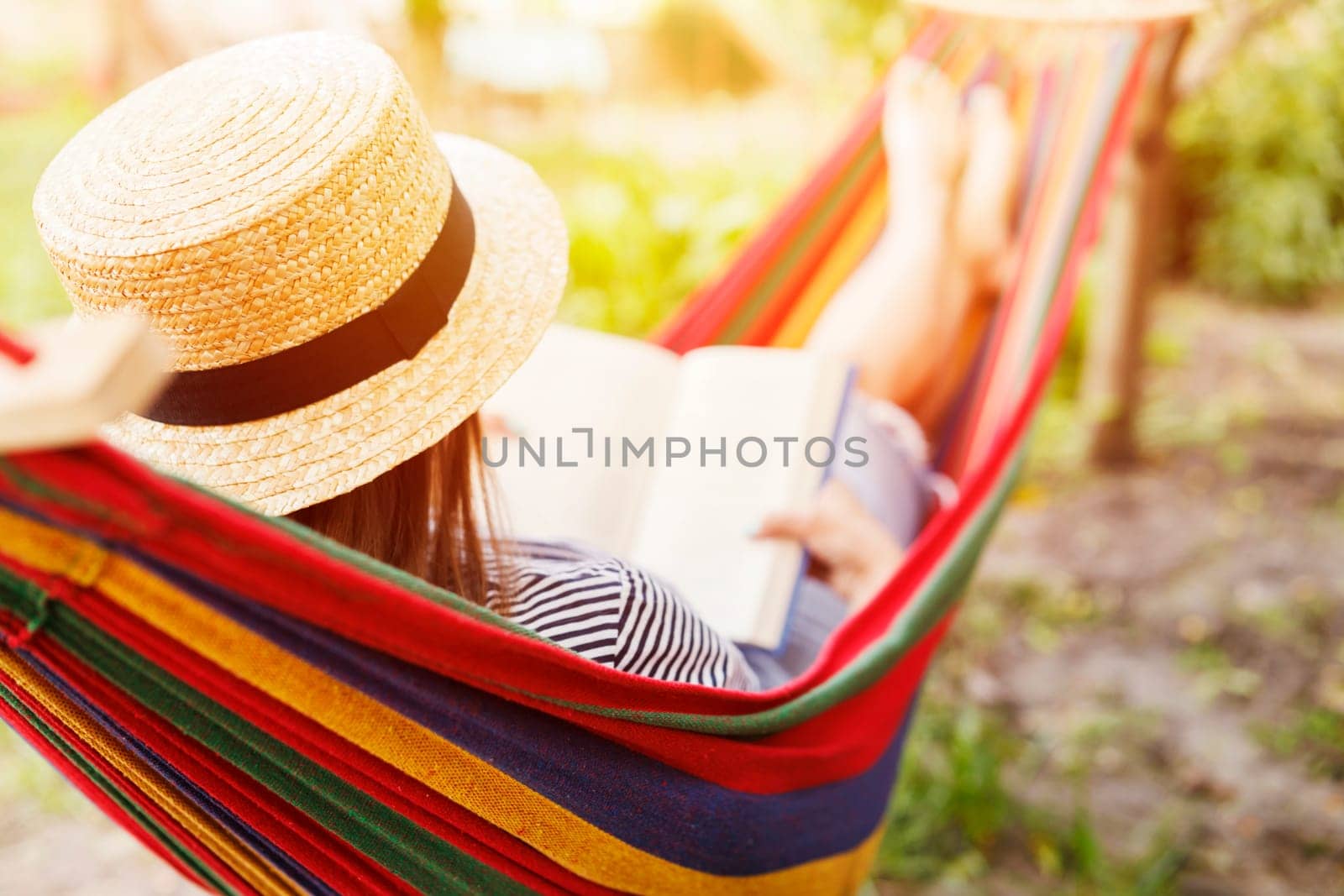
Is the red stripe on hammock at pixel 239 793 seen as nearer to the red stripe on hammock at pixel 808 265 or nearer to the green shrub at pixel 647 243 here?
the red stripe on hammock at pixel 808 265

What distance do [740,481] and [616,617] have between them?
0.51 meters

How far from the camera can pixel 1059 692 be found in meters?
1.98

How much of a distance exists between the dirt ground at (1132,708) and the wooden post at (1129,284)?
0.15 meters

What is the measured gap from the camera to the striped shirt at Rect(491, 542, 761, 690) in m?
0.86

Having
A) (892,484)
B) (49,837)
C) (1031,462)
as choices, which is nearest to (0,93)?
(49,837)

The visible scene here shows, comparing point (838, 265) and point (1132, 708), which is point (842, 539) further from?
point (1132, 708)

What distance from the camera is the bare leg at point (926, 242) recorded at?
1646 millimetres

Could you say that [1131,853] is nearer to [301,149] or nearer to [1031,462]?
[1031,462]

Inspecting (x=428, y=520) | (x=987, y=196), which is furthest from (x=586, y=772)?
(x=987, y=196)

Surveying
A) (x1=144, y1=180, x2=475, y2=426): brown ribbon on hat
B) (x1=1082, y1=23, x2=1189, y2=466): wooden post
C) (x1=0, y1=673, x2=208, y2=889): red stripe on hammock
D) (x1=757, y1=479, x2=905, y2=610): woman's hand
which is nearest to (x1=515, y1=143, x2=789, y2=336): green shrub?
(x1=1082, y1=23, x2=1189, y2=466): wooden post

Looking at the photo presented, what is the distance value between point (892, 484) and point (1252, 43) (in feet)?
10.5

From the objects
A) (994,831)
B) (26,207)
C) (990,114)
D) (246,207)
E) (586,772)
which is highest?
(246,207)

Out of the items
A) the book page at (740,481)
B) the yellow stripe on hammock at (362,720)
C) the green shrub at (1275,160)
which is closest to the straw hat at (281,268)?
the yellow stripe on hammock at (362,720)

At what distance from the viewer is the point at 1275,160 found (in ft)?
12.3
